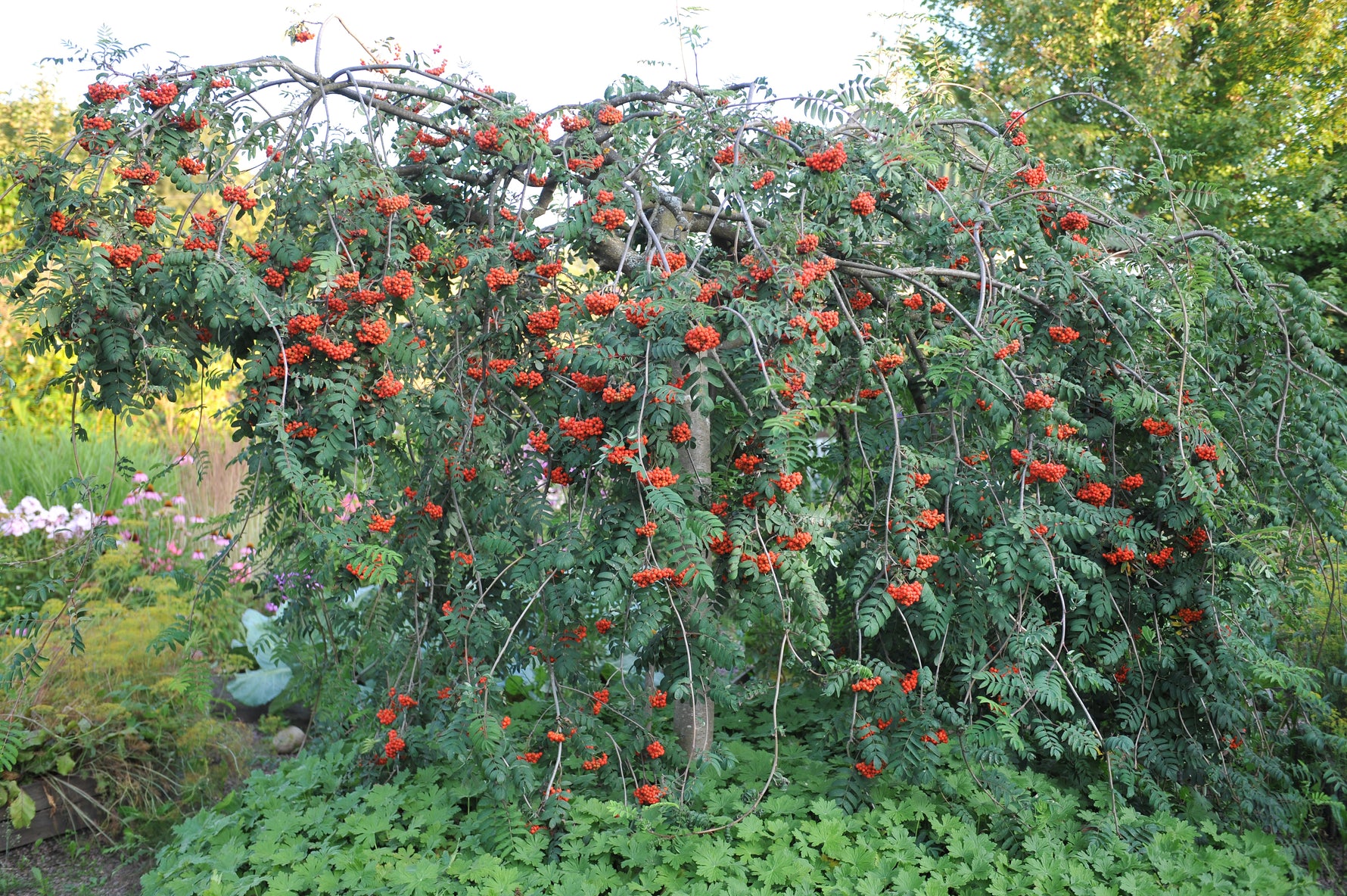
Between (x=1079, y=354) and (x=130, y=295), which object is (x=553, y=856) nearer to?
(x=130, y=295)

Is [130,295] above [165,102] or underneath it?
underneath

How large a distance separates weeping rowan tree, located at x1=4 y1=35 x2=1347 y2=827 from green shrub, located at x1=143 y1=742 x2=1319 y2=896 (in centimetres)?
16

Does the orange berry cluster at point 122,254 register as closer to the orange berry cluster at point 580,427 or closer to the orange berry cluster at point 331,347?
the orange berry cluster at point 331,347

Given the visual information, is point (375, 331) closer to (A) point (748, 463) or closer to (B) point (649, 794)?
(A) point (748, 463)

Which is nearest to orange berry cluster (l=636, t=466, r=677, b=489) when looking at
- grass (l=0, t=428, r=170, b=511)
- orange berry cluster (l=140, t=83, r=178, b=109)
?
orange berry cluster (l=140, t=83, r=178, b=109)

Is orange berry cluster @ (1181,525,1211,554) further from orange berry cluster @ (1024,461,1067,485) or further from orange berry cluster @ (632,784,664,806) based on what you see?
orange berry cluster @ (632,784,664,806)

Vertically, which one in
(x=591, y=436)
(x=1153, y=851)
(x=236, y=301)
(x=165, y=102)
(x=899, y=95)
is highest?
(x=899, y=95)

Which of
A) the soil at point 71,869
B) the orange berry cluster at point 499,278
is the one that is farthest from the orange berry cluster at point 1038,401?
the soil at point 71,869

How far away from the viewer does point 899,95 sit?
13.2ft

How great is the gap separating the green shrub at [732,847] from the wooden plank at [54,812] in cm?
88

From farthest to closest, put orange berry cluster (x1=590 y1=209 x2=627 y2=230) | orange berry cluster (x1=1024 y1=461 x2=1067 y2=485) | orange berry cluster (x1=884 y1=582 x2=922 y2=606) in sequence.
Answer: orange berry cluster (x1=590 y1=209 x2=627 y2=230) → orange berry cluster (x1=1024 y1=461 x2=1067 y2=485) → orange berry cluster (x1=884 y1=582 x2=922 y2=606)

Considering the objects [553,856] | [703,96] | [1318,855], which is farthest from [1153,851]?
[703,96]

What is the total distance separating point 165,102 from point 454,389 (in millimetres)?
1217

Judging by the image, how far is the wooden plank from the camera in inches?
153
